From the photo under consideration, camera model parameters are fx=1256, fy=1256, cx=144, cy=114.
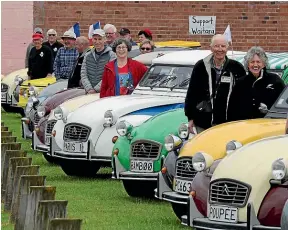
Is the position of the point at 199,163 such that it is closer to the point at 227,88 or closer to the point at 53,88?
the point at 227,88

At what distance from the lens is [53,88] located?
67.5 ft

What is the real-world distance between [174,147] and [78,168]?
4122mm

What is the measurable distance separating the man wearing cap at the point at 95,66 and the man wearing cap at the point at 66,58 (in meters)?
3.73

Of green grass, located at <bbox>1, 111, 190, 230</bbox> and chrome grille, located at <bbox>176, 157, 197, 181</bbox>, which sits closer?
chrome grille, located at <bbox>176, 157, 197, 181</bbox>

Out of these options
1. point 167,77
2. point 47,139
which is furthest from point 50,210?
point 47,139

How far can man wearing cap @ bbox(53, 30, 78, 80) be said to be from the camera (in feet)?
71.9

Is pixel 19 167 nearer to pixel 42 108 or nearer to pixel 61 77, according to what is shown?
pixel 42 108

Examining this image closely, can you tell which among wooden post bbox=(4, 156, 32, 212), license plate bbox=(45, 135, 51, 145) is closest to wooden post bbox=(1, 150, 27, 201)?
wooden post bbox=(4, 156, 32, 212)

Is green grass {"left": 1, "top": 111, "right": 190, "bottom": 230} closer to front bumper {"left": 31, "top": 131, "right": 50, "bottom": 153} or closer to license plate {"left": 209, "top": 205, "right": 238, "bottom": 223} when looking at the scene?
front bumper {"left": 31, "top": 131, "right": 50, "bottom": 153}

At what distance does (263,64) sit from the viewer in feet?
40.7

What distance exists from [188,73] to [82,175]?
6.44 ft

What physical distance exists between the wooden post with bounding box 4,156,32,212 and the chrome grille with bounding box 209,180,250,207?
2.77m

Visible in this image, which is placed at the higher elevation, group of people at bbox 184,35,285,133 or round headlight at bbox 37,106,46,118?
group of people at bbox 184,35,285,133

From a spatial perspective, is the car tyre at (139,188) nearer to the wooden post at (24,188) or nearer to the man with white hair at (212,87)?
the man with white hair at (212,87)
